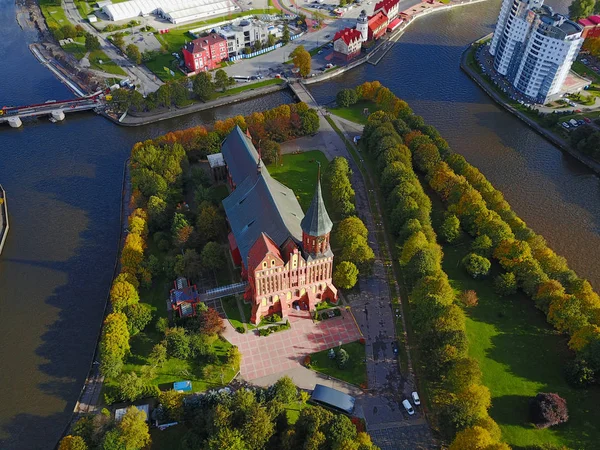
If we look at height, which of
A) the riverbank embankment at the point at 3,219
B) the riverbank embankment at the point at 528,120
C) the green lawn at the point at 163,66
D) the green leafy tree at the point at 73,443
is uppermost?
the green leafy tree at the point at 73,443

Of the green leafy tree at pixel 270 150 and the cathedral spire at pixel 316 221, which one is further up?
the cathedral spire at pixel 316 221

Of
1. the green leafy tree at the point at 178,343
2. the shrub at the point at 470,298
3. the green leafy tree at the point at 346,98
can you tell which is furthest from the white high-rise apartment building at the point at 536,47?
the green leafy tree at the point at 178,343

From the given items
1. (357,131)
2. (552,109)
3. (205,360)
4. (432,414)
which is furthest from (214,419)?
(552,109)

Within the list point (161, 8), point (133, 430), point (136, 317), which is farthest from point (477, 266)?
point (161, 8)

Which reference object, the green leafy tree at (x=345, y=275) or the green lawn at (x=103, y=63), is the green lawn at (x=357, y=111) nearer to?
the green leafy tree at (x=345, y=275)

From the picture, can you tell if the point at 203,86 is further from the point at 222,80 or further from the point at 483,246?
the point at 483,246

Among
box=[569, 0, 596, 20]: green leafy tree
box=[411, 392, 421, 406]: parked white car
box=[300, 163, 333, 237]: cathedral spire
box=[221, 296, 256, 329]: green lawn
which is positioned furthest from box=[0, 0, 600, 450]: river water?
box=[569, 0, 596, 20]: green leafy tree
